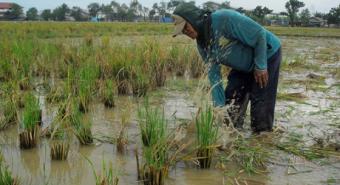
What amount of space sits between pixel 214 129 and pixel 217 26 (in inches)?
34.8

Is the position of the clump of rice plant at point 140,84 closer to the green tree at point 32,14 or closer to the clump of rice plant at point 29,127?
the clump of rice plant at point 29,127

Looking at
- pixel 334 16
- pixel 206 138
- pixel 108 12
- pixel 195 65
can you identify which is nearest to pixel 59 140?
pixel 206 138

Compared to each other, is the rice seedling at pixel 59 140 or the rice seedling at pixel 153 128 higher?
the rice seedling at pixel 153 128

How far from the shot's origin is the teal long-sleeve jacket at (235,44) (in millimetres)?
3258

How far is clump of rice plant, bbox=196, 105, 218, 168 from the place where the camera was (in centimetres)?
276

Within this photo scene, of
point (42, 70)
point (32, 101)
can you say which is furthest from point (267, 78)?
point (42, 70)

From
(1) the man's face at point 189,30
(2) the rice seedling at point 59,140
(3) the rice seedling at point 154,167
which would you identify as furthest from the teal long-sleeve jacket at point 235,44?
(2) the rice seedling at point 59,140

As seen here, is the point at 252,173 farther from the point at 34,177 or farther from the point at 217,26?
the point at 34,177

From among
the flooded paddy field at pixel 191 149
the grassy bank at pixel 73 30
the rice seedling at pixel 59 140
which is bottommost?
the flooded paddy field at pixel 191 149

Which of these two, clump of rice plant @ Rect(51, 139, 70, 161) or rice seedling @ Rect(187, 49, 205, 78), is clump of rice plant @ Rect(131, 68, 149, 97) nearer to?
rice seedling @ Rect(187, 49, 205, 78)

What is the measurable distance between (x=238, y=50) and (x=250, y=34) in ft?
0.54

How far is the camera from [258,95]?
358 centimetres

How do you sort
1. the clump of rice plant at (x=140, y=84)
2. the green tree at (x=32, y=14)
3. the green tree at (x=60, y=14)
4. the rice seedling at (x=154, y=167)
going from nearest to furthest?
the rice seedling at (x=154, y=167)
the clump of rice plant at (x=140, y=84)
the green tree at (x=32, y=14)
the green tree at (x=60, y=14)

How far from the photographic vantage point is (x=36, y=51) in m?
7.39
